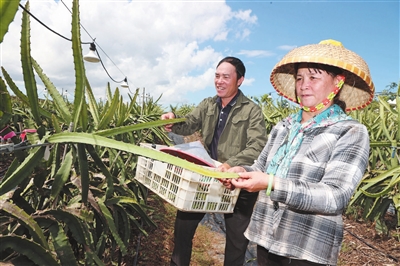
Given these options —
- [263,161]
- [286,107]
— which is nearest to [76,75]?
[263,161]

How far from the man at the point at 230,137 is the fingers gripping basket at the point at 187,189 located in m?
0.33

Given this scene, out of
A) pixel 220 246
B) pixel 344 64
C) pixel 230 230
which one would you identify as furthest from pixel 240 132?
pixel 220 246

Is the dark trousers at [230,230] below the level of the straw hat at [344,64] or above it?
below

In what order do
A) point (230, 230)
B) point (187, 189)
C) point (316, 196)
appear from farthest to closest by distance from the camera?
point (230, 230), point (187, 189), point (316, 196)

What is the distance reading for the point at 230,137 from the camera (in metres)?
1.90

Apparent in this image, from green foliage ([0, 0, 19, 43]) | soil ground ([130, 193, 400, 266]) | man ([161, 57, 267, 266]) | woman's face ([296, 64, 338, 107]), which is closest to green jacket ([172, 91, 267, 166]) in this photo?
man ([161, 57, 267, 266])

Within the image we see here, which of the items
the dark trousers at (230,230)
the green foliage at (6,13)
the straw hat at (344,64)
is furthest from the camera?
the dark trousers at (230,230)

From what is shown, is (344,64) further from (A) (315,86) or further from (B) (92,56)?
(B) (92,56)

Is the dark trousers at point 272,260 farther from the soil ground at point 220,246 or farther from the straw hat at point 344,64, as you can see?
the soil ground at point 220,246

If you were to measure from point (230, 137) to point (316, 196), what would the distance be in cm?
97

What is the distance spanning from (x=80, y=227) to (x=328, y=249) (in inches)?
33.1

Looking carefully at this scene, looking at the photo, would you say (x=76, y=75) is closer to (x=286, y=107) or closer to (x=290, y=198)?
(x=290, y=198)

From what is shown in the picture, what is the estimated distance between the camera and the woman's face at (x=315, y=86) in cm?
→ 114

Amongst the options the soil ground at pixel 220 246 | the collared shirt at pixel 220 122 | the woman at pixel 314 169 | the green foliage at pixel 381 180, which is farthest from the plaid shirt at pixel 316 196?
the green foliage at pixel 381 180
